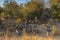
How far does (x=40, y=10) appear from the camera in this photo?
2102cm

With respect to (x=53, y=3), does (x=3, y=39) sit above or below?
below

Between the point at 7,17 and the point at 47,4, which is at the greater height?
the point at 47,4

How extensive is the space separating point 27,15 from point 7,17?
2.20 m

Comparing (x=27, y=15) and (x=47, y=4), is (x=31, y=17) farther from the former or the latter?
(x=47, y=4)

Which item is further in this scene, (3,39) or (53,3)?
(53,3)

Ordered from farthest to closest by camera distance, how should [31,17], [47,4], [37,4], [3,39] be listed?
[47,4] → [37,4] → [31,17] → [3,39]

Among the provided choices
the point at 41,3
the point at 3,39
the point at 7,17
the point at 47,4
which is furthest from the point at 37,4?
the point at 3,39

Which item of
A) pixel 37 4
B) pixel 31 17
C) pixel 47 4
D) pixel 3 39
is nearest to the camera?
pixel 3 39

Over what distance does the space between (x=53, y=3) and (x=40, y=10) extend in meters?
2.70

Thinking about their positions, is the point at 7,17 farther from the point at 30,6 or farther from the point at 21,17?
the point at 30,6

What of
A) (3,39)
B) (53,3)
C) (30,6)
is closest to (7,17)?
(30,6)

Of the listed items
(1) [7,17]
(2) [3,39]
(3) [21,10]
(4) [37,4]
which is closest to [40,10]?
(4) [37,4]

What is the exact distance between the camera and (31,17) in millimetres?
20125

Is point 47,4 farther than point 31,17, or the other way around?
point 47,4
